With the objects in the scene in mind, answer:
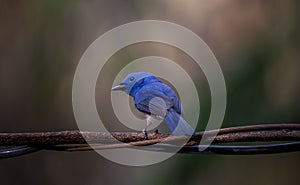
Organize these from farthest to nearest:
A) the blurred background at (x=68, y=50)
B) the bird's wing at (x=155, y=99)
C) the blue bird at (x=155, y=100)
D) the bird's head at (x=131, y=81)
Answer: the blurred background at (x=68, y=50) → the bird's head at (x=131, y=81) → the bird's wing at (x=155, y=99) → the blue bird at (x=155, y=100)

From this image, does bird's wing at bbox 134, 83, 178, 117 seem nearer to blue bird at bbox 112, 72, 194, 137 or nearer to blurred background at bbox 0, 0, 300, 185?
blue bird at bbox 112, 72, 194, 137

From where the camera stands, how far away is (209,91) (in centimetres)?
758

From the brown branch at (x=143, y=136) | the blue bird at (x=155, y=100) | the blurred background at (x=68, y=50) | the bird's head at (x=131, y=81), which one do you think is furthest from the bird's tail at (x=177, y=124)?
the blurred background at (x=68, y=50)

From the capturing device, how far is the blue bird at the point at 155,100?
391 centimetres

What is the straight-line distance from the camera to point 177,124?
371 centimetres

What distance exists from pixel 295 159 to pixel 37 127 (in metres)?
4.10

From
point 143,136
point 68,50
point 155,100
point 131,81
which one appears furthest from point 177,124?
point 68,50

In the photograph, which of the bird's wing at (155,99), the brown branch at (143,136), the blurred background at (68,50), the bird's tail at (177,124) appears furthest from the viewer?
the blurred background at (68,50)

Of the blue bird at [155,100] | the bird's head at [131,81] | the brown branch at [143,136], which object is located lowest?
the brown branch at [143,136]

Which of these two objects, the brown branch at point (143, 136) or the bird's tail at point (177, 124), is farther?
the bird's tail at point (177, 124)

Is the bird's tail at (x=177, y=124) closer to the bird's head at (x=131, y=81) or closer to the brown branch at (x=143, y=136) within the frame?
the brown branch at (x=143, y=136)

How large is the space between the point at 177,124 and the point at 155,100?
0.60 m

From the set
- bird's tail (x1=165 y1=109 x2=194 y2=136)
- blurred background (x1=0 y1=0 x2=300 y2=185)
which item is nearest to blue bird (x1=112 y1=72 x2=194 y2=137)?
bird's tail (x1=165 y1=109 x2=194 y2=136)

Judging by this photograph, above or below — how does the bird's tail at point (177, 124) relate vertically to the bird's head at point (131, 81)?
below
